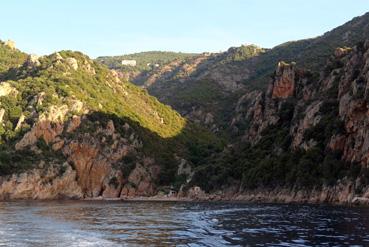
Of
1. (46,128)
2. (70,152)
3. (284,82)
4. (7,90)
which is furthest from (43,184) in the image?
(284,82)

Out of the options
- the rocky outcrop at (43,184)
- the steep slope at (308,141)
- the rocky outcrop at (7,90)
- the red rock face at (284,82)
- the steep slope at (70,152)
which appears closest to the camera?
the steep slope at (308,141)

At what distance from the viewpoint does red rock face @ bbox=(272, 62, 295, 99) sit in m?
163

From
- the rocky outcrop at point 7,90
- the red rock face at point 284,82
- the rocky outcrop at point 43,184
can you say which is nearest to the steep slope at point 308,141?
the red rock face at point 284,82

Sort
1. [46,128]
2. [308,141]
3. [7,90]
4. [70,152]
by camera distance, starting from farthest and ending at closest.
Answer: [7,90] < [46,128] < [70,152] < [308,141]

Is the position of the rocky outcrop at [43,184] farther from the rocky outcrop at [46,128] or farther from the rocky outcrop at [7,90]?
the rocky outcrop at [7,90]

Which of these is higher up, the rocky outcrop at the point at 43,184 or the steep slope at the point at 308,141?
the steep slope at the point at 308,141

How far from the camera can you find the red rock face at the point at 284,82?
6412 inches

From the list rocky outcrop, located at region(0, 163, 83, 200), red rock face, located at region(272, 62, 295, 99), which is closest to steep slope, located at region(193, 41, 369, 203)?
red rock face, located at region(272, 62, 295, 99)

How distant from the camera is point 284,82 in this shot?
16438cm

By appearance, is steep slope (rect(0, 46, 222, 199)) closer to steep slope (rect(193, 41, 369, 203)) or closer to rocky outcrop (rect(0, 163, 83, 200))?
rocky outcrop (rect(0, 163, 83, 200))

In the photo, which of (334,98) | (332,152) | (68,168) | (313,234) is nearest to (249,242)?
(313,234)

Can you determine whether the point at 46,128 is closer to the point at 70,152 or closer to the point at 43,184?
the point at 70,152

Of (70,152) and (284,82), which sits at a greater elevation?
(284,82)

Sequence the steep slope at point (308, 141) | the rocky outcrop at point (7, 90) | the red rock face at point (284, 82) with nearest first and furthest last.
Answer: the steep slope at point (308, 141) → the red rock face at point (284, 82) → the rocky outcrop at point (7, 90)
